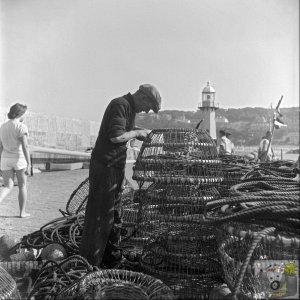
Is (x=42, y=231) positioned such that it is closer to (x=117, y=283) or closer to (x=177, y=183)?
(x=177, y=183)

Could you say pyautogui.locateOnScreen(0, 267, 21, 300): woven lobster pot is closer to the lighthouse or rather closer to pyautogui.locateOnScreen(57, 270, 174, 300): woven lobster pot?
pyautogui.locateOnScreen(57, 270, 174, 300): woven lobster pot

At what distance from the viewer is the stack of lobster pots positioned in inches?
133

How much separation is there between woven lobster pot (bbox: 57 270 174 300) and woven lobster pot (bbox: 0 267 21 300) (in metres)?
0.33

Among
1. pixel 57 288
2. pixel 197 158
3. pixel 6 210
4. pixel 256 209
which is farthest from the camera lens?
pixel 6 210

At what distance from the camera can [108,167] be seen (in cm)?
351

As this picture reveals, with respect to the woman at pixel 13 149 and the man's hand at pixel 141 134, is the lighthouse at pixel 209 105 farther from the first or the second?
the man's hand at pixel 141 134

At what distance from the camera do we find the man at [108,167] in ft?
11.4

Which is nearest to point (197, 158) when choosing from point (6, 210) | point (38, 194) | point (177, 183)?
point (177, 183)

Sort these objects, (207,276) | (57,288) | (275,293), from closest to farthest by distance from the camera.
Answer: (275,293)
(57,288)
(207,276)

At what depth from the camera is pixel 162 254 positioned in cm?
357

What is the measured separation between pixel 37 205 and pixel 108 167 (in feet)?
16.0

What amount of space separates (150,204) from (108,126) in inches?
29.7

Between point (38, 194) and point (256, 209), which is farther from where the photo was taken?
point (38, 194)

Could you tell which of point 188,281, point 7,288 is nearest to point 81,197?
point 188,281
